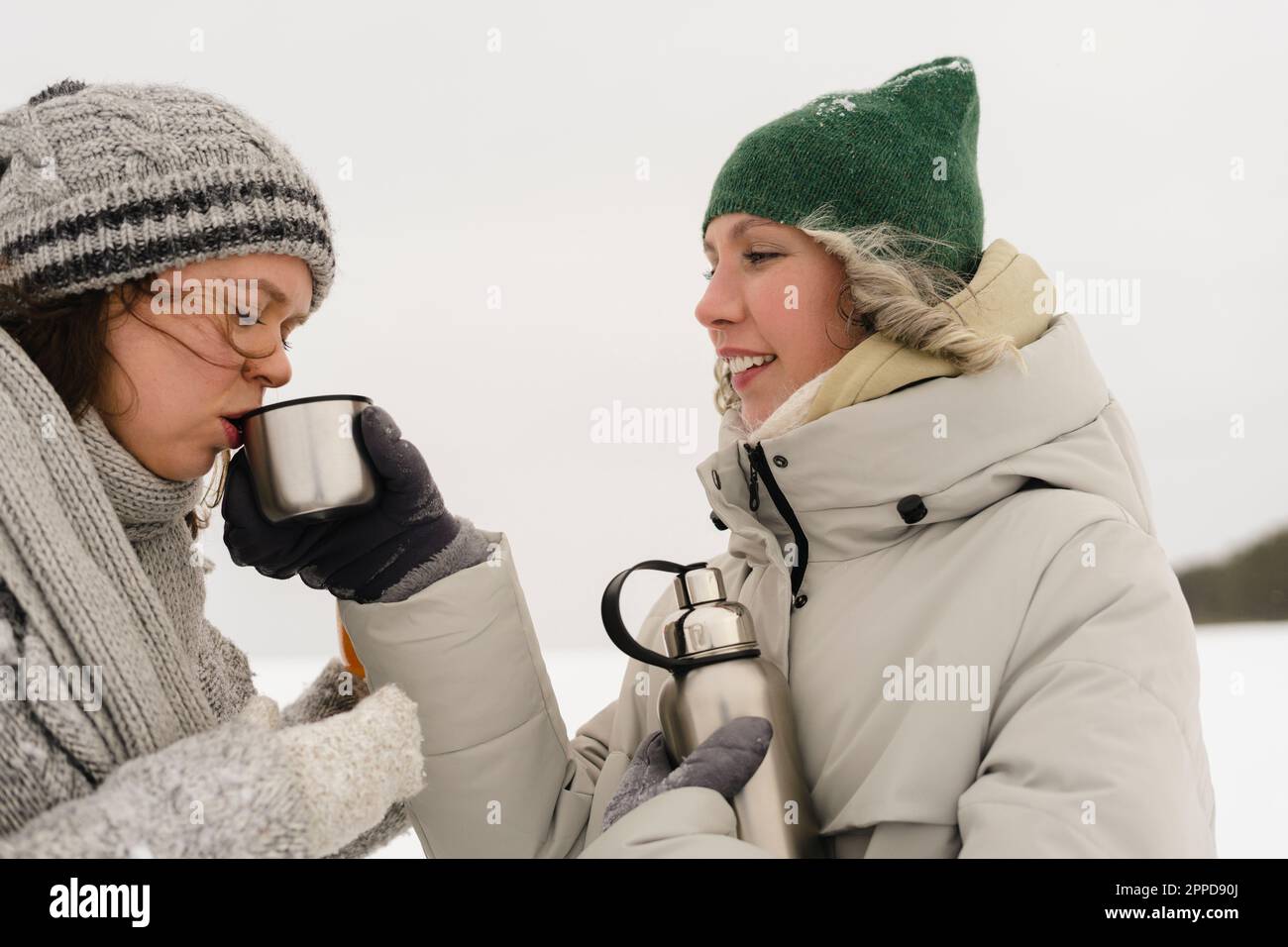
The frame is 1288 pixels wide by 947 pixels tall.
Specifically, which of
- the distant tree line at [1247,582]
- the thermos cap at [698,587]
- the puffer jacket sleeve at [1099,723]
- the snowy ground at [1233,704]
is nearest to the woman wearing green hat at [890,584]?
the puffer jacket sleeve at [1099,723]

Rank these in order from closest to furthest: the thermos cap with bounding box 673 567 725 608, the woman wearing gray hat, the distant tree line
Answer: the woman wearing gray hat < the thermos cap with bounding box 673 567 725 608 < the distant tree line

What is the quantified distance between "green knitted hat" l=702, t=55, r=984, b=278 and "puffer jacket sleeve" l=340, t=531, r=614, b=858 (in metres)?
0.62

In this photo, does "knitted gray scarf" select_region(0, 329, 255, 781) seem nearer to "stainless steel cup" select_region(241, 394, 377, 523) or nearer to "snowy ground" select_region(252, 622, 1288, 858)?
"stainless steel cup" select_region(241, 394, 377, 523)

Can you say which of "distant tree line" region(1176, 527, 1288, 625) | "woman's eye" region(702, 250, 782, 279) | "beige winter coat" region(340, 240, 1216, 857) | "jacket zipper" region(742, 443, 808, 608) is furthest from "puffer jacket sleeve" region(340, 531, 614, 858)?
"distant tree line" region(1176, 527, 1288, 625)

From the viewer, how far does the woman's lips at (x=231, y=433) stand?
3.74ft

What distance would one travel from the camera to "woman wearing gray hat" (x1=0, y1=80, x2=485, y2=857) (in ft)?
2.79

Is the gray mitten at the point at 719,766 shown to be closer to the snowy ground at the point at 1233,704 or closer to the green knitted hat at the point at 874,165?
the snowy ground at the point at 1233,704

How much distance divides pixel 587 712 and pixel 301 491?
95 centimetres

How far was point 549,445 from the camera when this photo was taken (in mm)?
2426

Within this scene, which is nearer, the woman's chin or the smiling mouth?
the woman's chin

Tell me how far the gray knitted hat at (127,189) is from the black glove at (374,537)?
10.0 inches

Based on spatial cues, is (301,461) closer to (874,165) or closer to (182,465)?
(182,465)

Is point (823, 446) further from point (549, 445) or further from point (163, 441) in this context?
point (549, 445)
